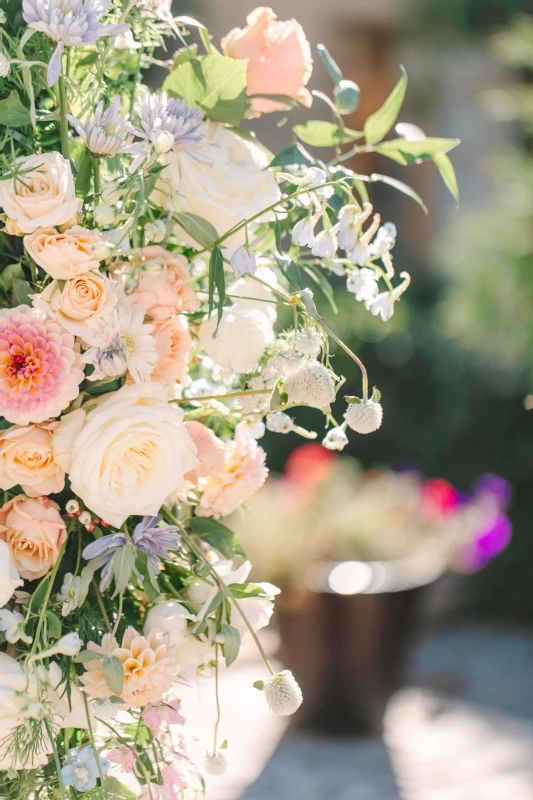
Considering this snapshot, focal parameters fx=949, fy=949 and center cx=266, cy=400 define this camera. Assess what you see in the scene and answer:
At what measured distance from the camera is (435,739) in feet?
8.66

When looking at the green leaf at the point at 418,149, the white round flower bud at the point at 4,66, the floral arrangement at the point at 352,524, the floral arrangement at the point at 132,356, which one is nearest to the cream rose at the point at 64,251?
the floral arrangement at the point at 132,356

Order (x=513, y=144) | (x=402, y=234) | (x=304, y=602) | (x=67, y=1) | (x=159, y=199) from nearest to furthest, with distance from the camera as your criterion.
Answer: (x=67, y=1) → (x=159, y=199) → (x=304, y=602) → (x=513, y=144) → (x=402, y=234)

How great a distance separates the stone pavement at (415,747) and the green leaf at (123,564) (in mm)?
1590

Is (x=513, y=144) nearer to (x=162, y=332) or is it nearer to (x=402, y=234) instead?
(x=402, y=234)

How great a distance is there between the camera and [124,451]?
2.14 feet

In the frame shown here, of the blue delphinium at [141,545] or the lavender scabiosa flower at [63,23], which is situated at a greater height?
the lavender scabiosa flower at [63,23]

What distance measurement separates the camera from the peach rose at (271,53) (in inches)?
30.7

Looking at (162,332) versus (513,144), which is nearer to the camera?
(162,332)

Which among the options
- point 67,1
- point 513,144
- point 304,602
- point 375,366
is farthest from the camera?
point 513,144

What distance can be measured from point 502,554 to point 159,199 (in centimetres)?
299

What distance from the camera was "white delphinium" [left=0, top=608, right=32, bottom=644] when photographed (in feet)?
2.12

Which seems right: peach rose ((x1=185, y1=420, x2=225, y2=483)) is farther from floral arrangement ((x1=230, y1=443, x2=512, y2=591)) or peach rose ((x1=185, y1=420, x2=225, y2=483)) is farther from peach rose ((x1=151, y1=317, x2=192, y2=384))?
floral arrangement ((x1=230, y1=443, x2=512, y2=591))

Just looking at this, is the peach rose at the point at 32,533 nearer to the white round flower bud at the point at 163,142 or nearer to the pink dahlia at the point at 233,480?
the pink dahlia at the point at 233,480

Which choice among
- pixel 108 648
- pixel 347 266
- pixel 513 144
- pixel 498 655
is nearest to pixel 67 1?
pixel 347 266
